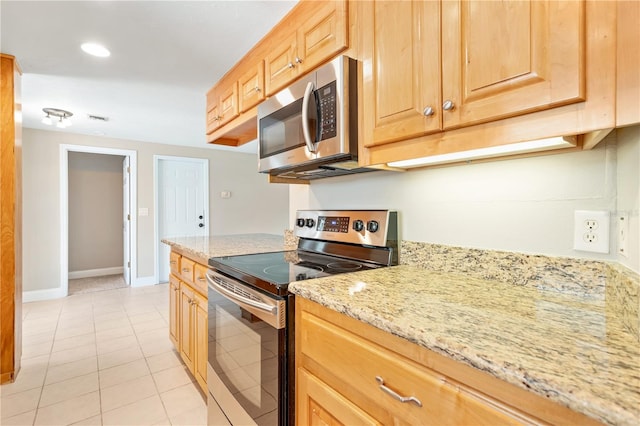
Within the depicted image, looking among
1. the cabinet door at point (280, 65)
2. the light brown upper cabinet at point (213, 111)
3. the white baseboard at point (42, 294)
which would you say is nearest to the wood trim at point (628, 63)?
the cabinet door at point (280, 65)

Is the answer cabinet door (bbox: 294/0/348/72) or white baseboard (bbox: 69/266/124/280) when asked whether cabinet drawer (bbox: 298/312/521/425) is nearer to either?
cabinet door (bbox: 294/0/348/72)

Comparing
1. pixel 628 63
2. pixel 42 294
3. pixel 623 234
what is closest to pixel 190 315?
pixel 623 234

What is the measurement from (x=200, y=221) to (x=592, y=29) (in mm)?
5115

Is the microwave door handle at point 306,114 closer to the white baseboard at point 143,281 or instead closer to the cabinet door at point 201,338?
the cabinet door at point 201,338

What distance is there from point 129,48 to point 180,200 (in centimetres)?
321

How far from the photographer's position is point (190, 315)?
196 centimetres

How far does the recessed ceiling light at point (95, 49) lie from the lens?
1938 millimetres

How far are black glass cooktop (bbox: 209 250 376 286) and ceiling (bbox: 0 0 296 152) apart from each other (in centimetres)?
129

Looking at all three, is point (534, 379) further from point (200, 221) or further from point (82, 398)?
point (200, 221)

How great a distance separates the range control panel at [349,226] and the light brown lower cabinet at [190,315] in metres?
0.64

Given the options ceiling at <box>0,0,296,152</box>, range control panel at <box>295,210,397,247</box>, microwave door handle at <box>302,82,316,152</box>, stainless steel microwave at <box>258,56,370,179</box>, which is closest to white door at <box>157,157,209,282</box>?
ceiling at <box>0,0,296,152</box>

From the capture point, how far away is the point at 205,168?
5090mm

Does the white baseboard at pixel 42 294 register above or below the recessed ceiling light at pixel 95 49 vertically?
below

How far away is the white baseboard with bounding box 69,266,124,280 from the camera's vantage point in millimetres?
5090
